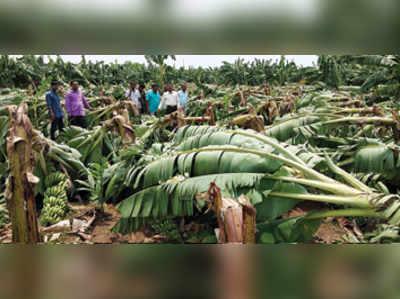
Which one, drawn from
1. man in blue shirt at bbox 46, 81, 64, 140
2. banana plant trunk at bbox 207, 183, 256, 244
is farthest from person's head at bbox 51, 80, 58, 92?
banana plant trunk at bbox 207, 183, 256, 244

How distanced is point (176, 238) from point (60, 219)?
1.41ft

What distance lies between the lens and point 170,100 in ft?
3.78

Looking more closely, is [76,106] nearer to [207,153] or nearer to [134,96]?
[134,96]

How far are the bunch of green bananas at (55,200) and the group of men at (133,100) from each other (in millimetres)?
155

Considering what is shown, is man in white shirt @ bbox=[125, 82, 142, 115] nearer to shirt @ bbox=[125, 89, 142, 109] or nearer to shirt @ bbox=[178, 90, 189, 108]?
shirt @ bbox=[125, 89, 142, 109]

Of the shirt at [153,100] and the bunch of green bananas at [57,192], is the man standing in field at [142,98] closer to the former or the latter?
the shirt at [153,100]

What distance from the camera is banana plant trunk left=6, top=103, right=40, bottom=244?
82 cm

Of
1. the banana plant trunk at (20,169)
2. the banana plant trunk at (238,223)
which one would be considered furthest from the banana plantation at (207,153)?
the banana plant trunk at (238,223)

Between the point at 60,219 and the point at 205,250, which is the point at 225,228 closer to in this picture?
the point at 205,250

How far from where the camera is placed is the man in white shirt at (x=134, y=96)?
111 cm

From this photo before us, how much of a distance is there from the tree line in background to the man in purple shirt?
0.06m
